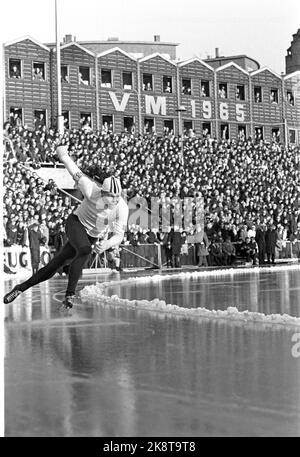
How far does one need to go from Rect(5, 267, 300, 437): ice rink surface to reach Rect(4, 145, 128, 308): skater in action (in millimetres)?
539

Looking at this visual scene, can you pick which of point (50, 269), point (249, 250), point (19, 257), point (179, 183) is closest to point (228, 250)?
point (249, 250)

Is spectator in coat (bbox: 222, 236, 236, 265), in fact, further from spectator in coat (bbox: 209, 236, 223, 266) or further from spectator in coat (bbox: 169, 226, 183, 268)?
spectator in coat (bbox: 169, 226, 183, 268)

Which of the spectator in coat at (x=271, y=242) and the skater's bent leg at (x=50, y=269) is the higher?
the spectator in coat at (x=271, y=242)

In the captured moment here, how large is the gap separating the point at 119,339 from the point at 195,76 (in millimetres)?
42080

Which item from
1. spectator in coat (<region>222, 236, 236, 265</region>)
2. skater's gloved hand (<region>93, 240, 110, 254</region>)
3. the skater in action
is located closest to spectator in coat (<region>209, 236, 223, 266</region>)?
spectator in coat (<region>222, 236, 236, 265</region>)

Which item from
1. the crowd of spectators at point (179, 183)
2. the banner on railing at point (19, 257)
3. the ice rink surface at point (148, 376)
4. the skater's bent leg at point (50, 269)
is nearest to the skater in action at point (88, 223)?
the skater's bent leg at point (50, 269)

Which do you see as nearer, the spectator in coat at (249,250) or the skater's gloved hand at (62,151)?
the skater's gloved hand at (62,151)

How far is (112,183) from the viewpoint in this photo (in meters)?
10.2

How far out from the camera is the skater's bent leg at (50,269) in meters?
10.3

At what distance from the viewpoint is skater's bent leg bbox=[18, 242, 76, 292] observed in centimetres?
1027

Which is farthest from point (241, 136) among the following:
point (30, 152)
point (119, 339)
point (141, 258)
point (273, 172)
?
point (119, 339)

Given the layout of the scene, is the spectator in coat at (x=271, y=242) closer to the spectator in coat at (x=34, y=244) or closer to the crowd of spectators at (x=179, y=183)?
the crowd of spectators at (x=179, y=183)

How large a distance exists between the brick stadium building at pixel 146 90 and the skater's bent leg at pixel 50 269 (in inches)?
1045
